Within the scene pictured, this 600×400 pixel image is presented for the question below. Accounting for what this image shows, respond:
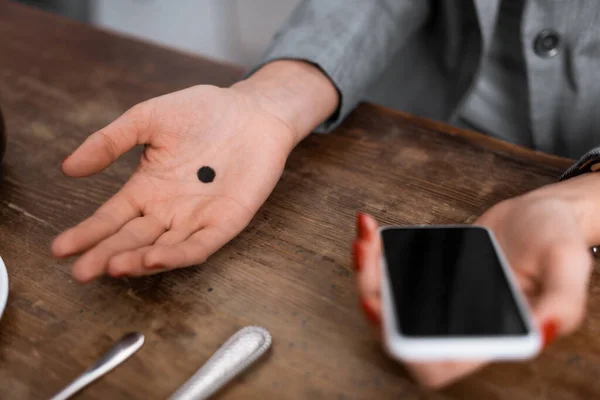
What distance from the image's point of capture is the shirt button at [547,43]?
2.12ft

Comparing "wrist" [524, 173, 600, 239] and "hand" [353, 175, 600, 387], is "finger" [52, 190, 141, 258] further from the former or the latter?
"wrist" [524, 173, 600, 239]

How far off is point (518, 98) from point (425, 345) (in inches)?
21.5

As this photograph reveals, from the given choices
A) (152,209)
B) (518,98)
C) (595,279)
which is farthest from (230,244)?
(518,98)

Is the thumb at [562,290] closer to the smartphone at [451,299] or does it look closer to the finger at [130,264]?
the smartphone at [451,299]

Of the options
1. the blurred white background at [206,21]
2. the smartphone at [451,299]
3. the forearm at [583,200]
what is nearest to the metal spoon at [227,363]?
the smartphone at [451,299]

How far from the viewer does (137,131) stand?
507 millimetres

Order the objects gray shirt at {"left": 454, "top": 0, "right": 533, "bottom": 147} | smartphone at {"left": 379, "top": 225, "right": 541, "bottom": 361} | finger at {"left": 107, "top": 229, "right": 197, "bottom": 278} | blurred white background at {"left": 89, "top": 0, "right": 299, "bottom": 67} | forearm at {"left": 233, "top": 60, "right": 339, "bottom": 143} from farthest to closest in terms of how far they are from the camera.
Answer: blurred white background at {"left": 89, "top": 0, "right": 299, "bottom": 67} → gray shirt at {"left": 454, "top": 0, "right": 533, "bottom": 147} → forearm at {"left": 233, "top": 60, "right": 339, "bottom": 143} → finger at {"left": 107, "top": 229, "right": 197, "bottom": 278} → smartphone at {"left": 379, "top": 225, "right": 541, "bottom": 361}

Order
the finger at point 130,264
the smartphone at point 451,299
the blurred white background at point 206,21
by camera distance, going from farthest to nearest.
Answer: the blurred white background at point 206,21
the finger at point 130,264
the smartphone at point 451,299

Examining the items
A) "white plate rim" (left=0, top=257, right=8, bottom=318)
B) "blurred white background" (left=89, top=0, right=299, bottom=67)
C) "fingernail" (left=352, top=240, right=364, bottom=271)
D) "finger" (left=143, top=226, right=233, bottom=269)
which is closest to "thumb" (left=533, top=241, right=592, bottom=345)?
"fingernail" (left=352, top=240, right=364, bottom=271)

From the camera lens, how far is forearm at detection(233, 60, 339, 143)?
0.59 m

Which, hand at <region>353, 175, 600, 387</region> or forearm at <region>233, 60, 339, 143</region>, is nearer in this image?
hand at <region>353, 175, 600, 387</region>

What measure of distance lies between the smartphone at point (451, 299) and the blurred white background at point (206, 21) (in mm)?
985

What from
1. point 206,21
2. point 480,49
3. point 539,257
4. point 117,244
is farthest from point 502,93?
point 206,21

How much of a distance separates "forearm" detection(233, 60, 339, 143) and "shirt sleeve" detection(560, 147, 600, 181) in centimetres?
26
